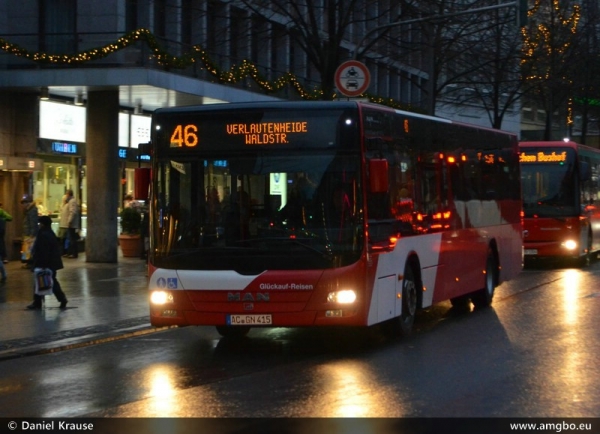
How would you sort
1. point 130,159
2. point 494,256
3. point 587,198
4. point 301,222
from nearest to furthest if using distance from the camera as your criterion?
point 301,222 → point 494,256 → point 587,198 → point 130,159

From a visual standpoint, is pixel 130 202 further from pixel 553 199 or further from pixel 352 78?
pixel 352 78

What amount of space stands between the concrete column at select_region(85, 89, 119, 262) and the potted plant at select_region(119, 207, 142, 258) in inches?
47.4

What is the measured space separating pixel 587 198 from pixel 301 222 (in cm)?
1931

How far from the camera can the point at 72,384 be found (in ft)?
35.2

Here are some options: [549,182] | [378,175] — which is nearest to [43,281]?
[378,175]

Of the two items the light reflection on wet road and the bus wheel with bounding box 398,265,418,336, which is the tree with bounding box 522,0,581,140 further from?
the bus wheel with bounding box 398,265,418,336

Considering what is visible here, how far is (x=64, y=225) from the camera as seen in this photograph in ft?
95.6

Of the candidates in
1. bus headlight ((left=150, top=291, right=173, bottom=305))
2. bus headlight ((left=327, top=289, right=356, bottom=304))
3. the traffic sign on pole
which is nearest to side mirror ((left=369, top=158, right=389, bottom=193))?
bus headlight ((left=327, top=289, right=356, bottom=304))

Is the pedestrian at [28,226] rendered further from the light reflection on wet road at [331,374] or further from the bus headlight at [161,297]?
the bus headlight at [161,297]

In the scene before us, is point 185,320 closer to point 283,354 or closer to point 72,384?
point 283,354

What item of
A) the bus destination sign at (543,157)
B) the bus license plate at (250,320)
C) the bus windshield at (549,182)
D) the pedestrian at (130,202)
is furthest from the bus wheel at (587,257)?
the bus license plate at (250,320)

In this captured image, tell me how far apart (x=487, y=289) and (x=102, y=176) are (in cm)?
1326

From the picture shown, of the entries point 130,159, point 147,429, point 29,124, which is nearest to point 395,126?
point 147,429

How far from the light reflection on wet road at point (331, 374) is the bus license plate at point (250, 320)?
1.32ft
